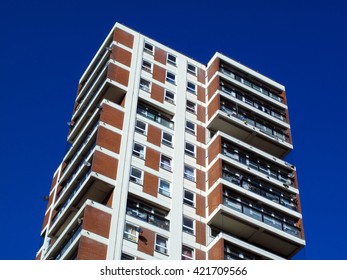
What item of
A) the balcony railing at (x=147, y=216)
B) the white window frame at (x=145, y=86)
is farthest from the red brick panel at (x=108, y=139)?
the white window frame at (x=145, y=86)

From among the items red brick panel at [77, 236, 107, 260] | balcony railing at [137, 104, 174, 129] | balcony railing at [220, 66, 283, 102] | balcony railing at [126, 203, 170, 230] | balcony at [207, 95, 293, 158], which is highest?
balcony railing at [220, 66, 283, 102]

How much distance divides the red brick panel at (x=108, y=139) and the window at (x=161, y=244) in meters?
6.83

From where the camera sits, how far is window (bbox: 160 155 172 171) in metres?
52.2

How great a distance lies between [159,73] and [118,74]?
3944 mm

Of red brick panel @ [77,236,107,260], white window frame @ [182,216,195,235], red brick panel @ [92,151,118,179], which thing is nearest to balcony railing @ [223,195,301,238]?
white window frame @ [182,216,195,235]

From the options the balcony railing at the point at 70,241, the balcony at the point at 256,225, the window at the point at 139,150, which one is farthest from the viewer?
the window at the point at 139,150

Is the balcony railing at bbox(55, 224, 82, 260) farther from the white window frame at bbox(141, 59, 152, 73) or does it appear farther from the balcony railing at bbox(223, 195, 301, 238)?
the white window frame at bbox(141, 59, 152, 73)

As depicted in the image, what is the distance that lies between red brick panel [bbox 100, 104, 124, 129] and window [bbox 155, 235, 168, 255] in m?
9.12

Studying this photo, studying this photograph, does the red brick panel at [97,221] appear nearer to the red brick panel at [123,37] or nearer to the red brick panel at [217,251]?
the red brick panel at [217,251]

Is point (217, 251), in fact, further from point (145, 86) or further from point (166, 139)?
point (145, 86)

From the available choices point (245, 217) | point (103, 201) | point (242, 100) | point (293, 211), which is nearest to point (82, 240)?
point (103, 201)

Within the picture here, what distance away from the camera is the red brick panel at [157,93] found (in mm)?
57062

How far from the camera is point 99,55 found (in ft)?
204

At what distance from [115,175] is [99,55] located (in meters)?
16.4
